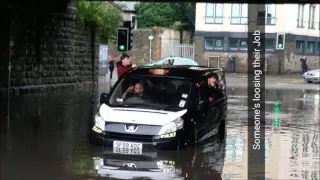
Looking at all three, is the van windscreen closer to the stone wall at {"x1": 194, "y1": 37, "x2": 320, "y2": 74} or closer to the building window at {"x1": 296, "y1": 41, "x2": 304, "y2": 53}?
the stone wall at {"x1": 194, "y1": 37, "x2": 320, "y2": 74}

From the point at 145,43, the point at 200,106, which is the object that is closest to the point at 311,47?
the point at 145,43

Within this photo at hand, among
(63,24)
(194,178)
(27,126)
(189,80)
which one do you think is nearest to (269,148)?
(189,80)

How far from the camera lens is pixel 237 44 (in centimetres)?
5519

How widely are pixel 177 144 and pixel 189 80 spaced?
5.24 feet

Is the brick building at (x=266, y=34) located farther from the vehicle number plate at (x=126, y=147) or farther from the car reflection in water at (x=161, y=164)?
the vehicle number plate at (x=126, y=147)

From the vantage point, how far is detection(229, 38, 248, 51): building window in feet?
180

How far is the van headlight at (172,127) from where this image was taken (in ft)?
34.1

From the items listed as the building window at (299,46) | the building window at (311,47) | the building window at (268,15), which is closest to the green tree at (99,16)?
the building window at (268,15)

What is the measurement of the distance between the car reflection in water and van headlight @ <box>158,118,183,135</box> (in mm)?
396

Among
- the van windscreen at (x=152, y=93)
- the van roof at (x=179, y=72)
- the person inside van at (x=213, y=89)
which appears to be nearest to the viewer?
the van windscreen at (x=152, y=93)

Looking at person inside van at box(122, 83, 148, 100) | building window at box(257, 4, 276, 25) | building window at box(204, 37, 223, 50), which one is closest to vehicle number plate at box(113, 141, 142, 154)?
person inside van at box(122, 83, 148, 100)

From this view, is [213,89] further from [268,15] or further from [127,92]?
[268,15]

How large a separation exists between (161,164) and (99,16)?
21521 mm

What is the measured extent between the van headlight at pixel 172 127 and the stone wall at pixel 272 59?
42681 mm
